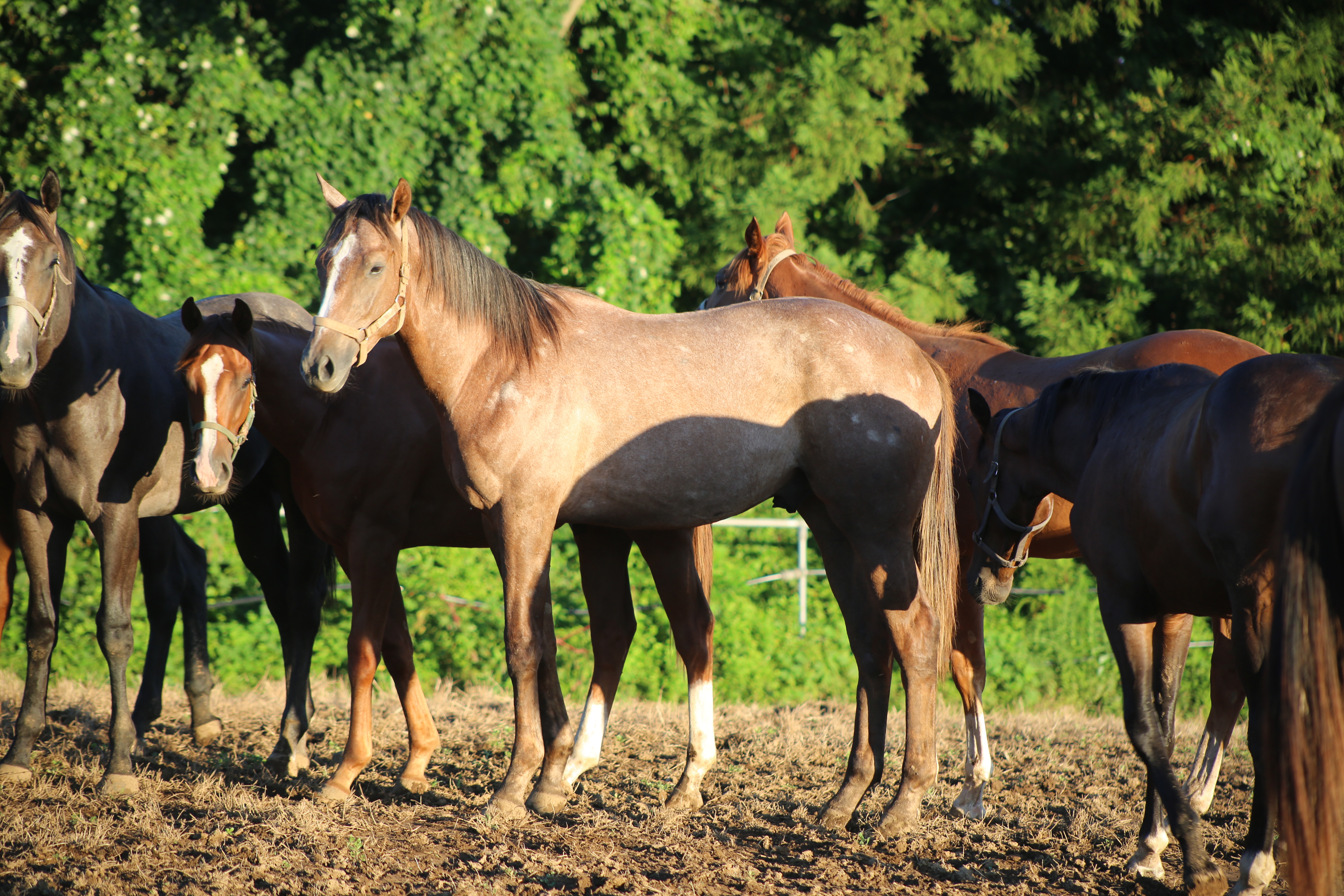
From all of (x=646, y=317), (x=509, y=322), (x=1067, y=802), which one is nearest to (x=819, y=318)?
(x=646, y=317)

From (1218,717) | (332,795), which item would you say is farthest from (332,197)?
(1218,717)

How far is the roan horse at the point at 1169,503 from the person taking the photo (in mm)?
3012

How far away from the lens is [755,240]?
19.4ft

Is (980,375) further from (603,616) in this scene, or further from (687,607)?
(603,616)

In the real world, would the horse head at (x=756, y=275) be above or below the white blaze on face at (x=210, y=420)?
above

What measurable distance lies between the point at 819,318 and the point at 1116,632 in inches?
69.3

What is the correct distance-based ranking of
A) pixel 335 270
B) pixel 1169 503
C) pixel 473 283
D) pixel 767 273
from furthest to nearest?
pixel 767 273
pixel 473 283
pixel 335 270
pixel 1169 503

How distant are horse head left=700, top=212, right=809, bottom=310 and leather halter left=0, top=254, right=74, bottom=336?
3.29 m

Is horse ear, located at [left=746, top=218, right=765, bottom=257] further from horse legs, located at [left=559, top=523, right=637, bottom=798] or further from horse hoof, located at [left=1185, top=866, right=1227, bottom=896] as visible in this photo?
horse hoof, located at [left=1185, top=866, right=1227, bottom=896]

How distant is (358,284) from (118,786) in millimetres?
2470

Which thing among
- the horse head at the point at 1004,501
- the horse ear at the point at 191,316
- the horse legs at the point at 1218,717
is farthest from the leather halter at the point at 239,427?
the horse legs at the point at 1218,717

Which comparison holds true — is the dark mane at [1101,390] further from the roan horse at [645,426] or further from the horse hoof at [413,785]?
the horse hoof at [413,785]

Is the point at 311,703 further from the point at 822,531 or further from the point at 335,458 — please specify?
the point at 822,531

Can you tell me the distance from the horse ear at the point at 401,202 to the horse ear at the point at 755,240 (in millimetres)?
2545
